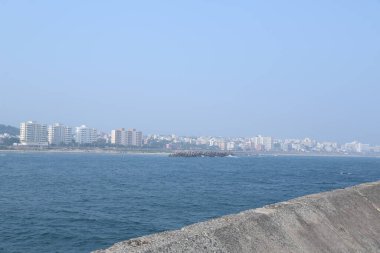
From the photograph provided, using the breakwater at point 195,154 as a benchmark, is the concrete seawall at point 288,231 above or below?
above

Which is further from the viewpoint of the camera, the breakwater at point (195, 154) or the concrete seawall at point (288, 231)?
the breakwater at point (195, 154)

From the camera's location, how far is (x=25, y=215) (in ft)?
71.4

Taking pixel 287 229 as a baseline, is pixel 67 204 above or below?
below

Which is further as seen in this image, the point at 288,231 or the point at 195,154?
the point at 195,154

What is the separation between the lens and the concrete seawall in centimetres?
471

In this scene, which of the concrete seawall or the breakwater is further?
the breakwater

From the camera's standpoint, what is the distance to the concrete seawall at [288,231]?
15.5ft

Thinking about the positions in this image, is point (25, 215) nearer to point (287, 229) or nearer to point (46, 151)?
point (287, 229)

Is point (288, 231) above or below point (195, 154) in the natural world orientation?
above

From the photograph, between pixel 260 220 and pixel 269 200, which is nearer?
pixel 260 220

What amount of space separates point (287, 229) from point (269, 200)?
23.9 m

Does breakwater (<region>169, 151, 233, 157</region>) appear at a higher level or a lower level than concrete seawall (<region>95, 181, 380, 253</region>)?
lower

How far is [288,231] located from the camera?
5.65 metres

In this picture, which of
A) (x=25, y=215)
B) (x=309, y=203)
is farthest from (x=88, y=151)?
(x=309, y=203)
